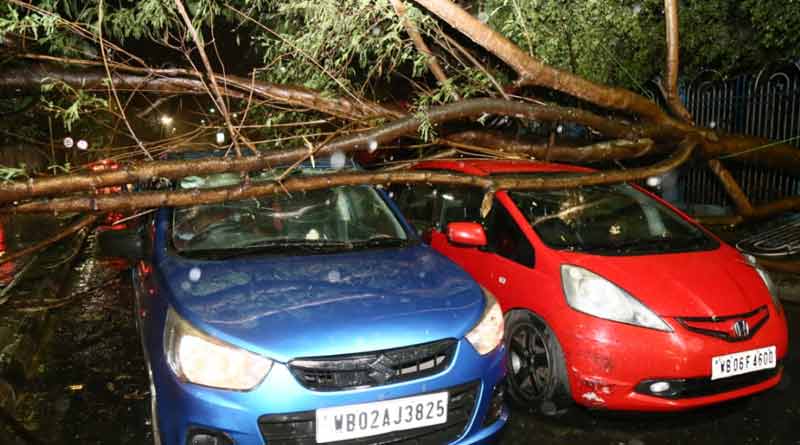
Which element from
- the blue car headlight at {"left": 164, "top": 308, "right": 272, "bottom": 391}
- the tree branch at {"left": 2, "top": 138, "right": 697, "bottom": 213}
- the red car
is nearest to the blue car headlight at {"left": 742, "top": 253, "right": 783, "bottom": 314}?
the red car

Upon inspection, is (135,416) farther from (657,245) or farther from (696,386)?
(657,245)

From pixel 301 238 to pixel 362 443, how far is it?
61.1 inches

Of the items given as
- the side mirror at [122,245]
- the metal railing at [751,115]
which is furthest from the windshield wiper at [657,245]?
the metal railing at [751,115]

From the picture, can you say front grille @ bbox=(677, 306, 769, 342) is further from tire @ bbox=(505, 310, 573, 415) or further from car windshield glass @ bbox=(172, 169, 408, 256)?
car windshield glass @ bbox=(172, 169, 408, 256)

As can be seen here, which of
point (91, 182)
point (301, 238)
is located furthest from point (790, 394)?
point (91, 182)

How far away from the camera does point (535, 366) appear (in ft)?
12.7

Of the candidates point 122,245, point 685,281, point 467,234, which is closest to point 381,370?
point 467,234

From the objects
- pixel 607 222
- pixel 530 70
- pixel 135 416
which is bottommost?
pixel 135 416

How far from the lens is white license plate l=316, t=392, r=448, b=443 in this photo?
2629 millimetres

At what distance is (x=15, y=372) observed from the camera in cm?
486

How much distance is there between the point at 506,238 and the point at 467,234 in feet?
0.91

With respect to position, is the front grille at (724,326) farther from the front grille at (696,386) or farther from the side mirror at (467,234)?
the side mirror at (467,234)

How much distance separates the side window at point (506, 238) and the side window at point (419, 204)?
38.6 inches

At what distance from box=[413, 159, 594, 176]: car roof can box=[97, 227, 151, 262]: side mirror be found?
2.38 metres
